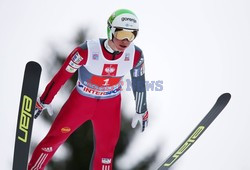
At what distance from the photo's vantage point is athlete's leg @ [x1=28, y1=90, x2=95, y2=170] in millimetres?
3309

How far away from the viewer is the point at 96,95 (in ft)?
11.2

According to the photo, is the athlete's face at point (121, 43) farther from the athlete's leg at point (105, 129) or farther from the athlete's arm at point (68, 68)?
the athlete's leg at point (105, 129)

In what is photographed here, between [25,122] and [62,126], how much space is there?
53 cm

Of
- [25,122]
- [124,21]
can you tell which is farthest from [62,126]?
[124,21]

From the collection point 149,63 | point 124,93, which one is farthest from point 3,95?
point 149,63

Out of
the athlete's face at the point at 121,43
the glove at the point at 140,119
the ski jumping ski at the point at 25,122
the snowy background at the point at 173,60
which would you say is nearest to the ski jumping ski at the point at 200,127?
the glove at the point at 140,119

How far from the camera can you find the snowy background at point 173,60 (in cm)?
586

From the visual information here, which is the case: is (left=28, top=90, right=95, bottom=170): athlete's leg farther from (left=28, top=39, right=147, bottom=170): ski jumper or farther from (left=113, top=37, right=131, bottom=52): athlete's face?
(left=113, top=37, right=131, bottom=52): athlete's face

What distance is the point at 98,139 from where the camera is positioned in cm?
349

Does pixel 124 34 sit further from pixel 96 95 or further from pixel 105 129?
pixel 105 129

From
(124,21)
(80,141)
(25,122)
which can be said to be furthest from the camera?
(80,141)

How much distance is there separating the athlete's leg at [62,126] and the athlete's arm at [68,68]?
0.16m

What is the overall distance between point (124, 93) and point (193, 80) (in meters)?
1.44

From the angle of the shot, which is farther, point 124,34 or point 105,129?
point 105,129
